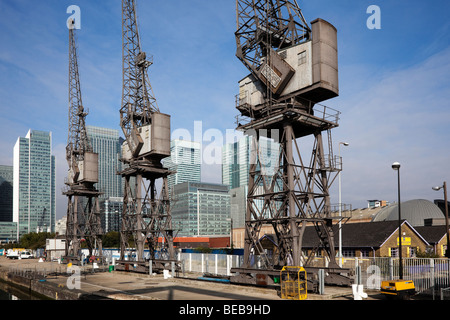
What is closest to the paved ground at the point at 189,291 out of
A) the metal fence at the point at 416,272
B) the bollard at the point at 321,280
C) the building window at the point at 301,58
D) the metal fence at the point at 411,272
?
the bollard at the point at 321,280

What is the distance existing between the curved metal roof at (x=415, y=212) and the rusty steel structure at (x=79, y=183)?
172 ft

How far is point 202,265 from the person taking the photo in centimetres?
4725

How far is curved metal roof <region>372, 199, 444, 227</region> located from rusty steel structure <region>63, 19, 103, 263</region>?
172ft

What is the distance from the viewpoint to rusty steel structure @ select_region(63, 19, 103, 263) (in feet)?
222

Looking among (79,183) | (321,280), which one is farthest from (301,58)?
(79,183)

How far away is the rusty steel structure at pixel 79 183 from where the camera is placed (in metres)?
67.7

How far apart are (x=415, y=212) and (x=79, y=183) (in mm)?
62486

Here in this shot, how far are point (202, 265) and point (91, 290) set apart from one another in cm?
1787

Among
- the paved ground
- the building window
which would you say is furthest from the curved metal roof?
the building window

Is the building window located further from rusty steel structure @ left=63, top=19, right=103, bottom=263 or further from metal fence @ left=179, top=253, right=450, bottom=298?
rusty steel structure @ left=63, top=19, right=103, bottom=263

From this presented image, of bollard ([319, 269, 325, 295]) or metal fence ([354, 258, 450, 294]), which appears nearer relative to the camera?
bollard ([319, 269, 325, 295])

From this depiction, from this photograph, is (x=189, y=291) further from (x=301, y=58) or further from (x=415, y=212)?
(x=415, y=212)

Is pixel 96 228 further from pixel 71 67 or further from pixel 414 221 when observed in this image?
pixel 414 221
